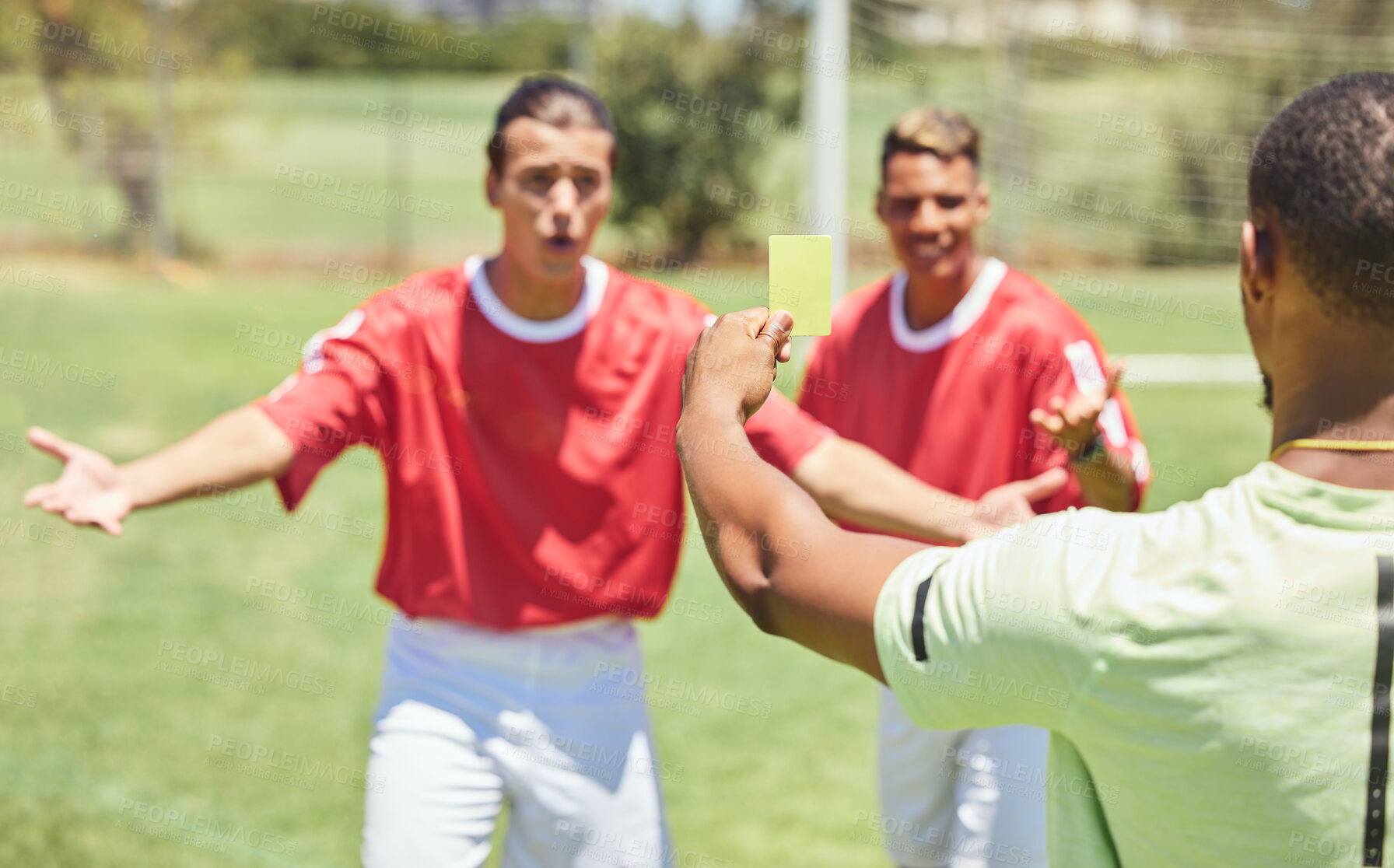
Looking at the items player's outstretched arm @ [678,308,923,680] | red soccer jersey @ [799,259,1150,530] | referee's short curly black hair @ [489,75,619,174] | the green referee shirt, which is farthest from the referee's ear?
the green referee shirt

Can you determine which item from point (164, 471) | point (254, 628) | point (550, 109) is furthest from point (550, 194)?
point (254, 628)

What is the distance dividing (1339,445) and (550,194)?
226 centimetres

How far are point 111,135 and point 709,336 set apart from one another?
71.8ft

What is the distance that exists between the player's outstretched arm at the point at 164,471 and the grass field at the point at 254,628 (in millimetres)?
2248

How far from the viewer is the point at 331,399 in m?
3.27

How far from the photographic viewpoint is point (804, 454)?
3242mm

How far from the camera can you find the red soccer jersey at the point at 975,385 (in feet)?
12.3

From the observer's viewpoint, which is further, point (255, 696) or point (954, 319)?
point (255, 696)

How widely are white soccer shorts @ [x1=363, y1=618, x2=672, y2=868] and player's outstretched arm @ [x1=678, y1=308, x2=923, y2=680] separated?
1749 millimetres

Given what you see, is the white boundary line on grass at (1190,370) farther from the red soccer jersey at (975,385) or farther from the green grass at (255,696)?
the red soccer jersey at (975,385)

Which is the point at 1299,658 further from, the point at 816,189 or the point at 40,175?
the point at 40,175

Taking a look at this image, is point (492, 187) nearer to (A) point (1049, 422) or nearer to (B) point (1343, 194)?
(A) point (1049, 422)

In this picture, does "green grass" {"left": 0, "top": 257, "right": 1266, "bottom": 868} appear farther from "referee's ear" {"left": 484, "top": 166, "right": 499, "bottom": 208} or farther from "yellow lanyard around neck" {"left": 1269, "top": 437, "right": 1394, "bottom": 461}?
"yellow lanyard around neck" {"left": 1269, "top": 437, "right": 1394, "bottom": 461}

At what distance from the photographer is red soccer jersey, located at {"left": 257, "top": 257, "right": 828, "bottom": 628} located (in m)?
3.32
